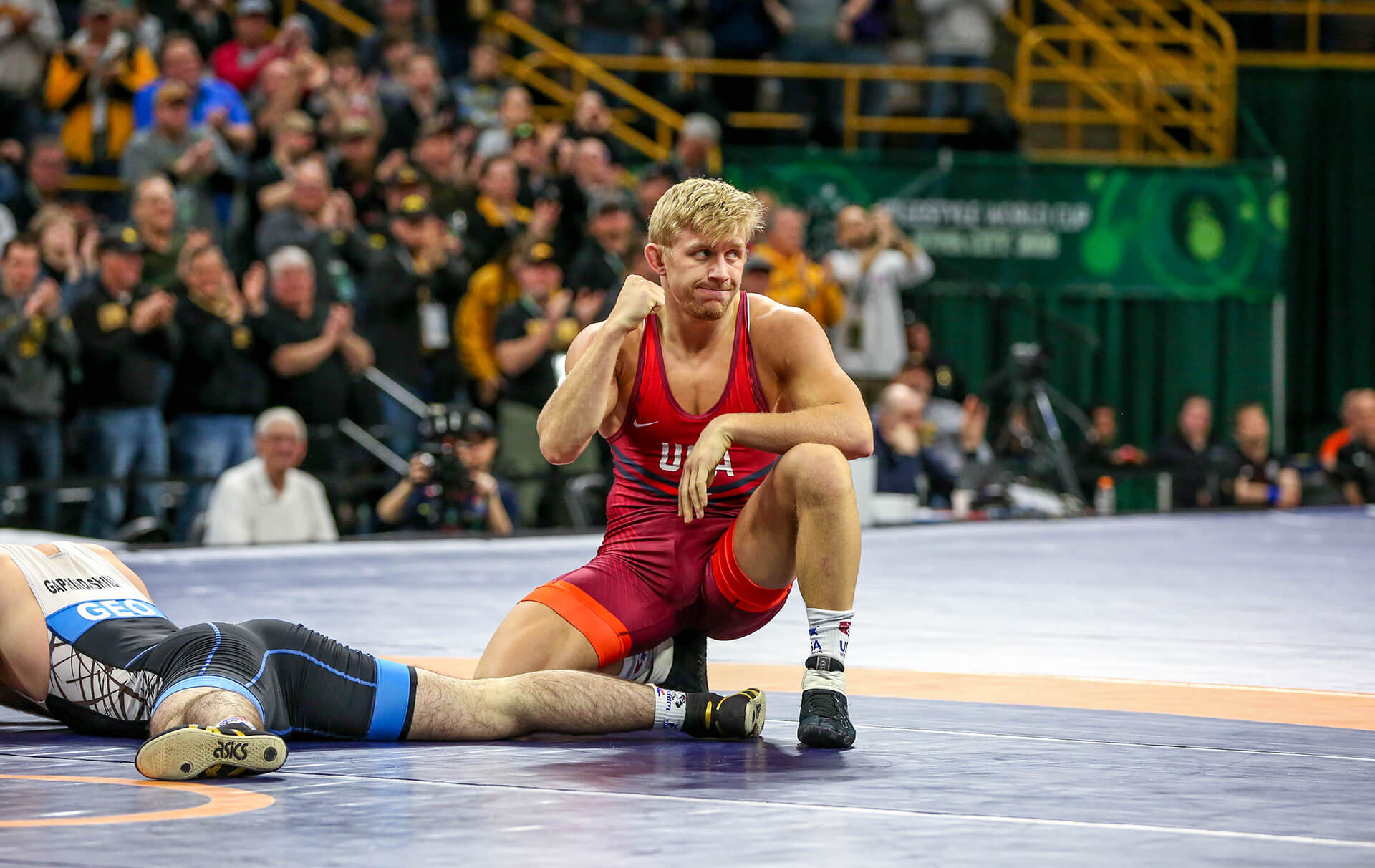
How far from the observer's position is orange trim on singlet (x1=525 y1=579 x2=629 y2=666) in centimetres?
424

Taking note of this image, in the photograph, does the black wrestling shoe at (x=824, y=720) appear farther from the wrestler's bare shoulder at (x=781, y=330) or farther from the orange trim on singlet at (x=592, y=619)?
the wrestler's bare shoulder at (x=781, y=330)

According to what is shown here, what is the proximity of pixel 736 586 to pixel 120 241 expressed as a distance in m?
5.08

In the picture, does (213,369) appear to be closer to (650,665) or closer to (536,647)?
(650,665)

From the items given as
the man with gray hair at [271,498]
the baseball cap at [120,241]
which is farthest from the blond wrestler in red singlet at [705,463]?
the baseball cap at [120,241]

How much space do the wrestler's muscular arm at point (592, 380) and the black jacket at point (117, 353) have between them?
4.67m

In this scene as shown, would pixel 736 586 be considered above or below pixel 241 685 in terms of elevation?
above

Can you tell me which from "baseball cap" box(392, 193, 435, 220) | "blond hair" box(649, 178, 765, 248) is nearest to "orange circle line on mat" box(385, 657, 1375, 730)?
"blond hair" box(649, 178, 765, 248)

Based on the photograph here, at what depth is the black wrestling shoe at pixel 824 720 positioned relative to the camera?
13.0 ft

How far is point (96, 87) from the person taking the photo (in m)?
10.4

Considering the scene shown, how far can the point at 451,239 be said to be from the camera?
32.5 feet

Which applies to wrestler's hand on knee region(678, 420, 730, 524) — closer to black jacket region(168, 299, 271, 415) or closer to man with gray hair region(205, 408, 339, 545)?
man with gray hair region(205, 408, 339, 545)

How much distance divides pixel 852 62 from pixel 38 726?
1089cm

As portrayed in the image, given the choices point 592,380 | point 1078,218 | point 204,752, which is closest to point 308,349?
point 592,380

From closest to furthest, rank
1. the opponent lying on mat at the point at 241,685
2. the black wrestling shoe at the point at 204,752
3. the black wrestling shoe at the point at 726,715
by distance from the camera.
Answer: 1. the black wrestling shoe at the point at 204,752
2. the opponent lying on mat at the point at 241,685
3. the black wrestling shoe at the point at 726,715
